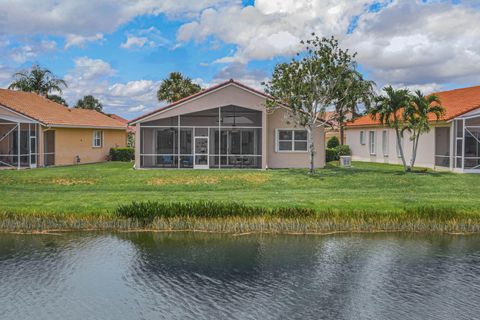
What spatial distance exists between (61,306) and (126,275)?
2513mm

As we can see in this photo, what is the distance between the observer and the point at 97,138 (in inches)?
1676

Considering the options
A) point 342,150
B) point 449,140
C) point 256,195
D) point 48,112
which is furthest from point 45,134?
point 449,140

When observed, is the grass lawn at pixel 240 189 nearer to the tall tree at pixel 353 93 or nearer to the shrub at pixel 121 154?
the tall tree at pixel 353 93

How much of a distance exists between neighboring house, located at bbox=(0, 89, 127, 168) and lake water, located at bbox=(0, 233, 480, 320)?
1756 centimetres

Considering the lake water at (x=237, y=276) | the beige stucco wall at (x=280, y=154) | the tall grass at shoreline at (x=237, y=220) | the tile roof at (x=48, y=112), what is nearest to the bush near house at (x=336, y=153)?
the beige stucco wall at (x=280, y=154)

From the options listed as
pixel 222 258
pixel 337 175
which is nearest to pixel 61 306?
pixel 222 258

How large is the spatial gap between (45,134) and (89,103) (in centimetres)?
4565

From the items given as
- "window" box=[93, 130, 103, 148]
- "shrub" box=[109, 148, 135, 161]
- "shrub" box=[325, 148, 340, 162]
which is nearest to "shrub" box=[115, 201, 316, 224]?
"window" box=[93, 130, 103, 148]

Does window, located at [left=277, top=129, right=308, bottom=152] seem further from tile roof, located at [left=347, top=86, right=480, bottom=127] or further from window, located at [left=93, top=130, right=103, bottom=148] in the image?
window, located at [left=93, top=130, right=103, bottom=148]

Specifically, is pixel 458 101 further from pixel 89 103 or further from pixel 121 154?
pixel 89 103

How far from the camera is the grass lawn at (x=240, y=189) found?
71.3ft

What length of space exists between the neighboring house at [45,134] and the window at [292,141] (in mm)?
15189

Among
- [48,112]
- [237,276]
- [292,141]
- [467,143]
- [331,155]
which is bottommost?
[237,276]

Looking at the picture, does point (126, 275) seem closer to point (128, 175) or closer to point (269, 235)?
point (269, 235)
